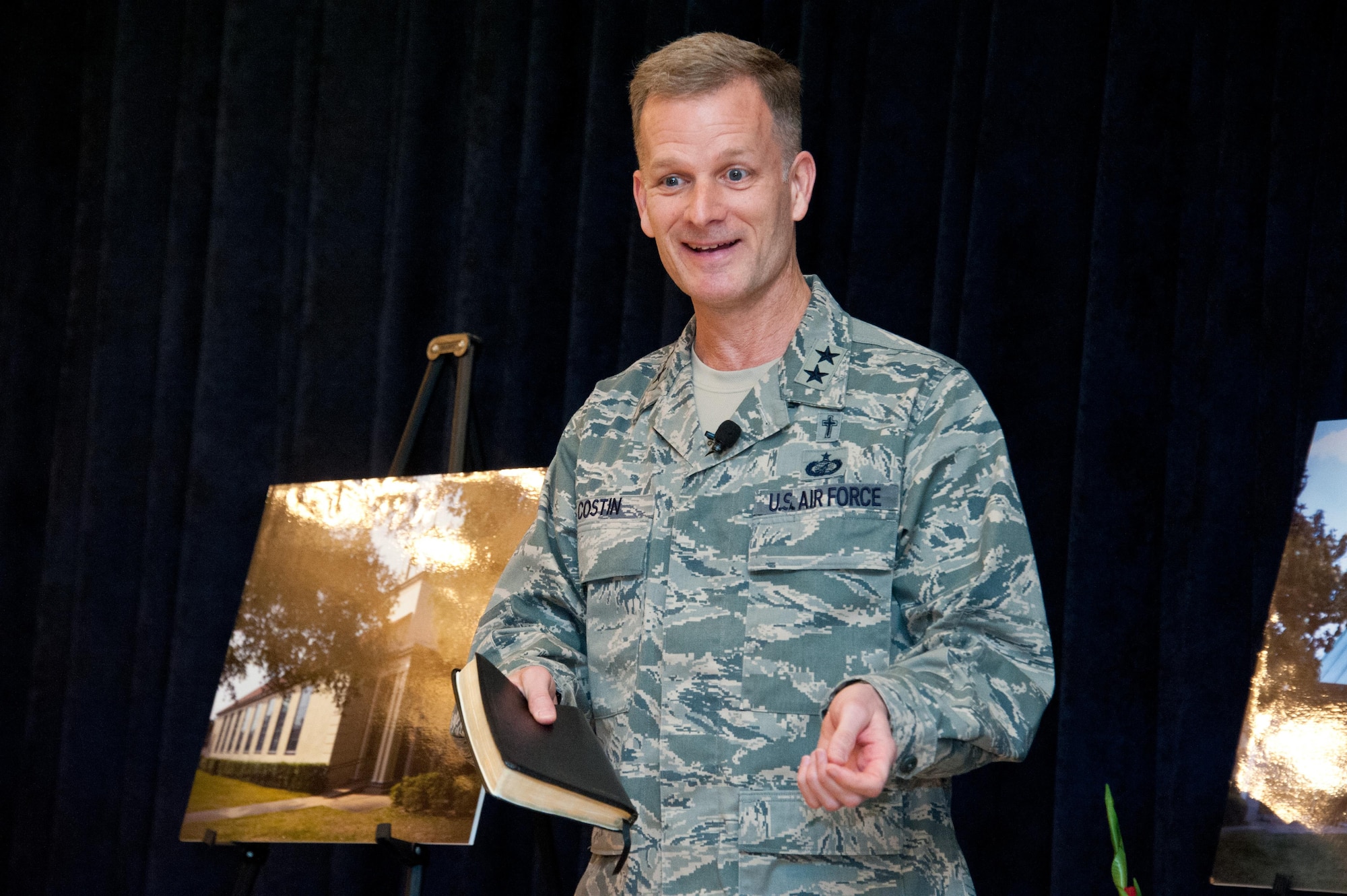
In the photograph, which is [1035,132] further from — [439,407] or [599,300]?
[439,407]

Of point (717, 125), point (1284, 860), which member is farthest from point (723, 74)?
point (1284, 860)

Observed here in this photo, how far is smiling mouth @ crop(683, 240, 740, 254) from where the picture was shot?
1.39m

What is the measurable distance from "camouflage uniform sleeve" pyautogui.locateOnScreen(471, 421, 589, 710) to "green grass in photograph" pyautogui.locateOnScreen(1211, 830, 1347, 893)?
31.3 inches

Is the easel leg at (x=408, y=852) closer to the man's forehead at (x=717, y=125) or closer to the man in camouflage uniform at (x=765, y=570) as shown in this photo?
the man in camouflage uniform at (x=765, y=570)

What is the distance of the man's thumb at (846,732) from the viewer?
3.05ft

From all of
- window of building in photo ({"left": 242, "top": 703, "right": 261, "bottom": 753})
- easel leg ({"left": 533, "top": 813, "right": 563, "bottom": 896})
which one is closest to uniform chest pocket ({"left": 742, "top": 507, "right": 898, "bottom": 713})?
easel leg ({"left": 533, "top": 813, "right": 563, "bottom": 896})

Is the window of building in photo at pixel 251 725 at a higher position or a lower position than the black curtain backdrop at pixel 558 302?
lower

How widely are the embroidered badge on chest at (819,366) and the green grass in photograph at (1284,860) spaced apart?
2.43 ft

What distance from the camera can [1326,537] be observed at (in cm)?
150

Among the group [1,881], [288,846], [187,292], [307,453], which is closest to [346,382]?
[307,453]

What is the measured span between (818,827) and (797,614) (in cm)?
21

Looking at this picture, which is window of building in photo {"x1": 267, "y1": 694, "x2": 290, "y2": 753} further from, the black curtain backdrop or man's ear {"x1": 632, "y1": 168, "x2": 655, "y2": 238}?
man's ear {"x1": 632, "y1": 168, "x2": 655, "y2": 238}

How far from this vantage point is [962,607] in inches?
44.9

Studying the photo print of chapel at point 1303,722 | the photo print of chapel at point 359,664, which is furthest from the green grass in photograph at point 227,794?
the photo print of chapel at point 1303,722
